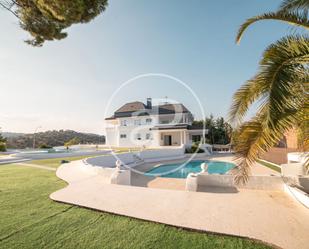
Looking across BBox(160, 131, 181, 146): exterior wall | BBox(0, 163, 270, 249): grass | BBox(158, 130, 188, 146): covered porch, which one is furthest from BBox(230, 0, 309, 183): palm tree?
BBox(160, 131, 181, 146): exterior wall

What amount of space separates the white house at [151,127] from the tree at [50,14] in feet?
91.8

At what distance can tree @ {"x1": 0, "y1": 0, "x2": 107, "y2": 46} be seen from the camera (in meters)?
5.30

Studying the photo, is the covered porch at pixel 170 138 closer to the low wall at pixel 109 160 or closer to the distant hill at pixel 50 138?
the low wall at pixel 109 160

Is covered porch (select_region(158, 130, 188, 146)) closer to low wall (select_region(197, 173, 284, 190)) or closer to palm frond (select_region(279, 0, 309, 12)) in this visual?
low wall (select_region(197, 173, 284, 190))

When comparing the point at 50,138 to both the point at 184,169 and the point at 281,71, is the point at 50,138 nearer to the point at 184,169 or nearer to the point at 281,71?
the point at 184,169

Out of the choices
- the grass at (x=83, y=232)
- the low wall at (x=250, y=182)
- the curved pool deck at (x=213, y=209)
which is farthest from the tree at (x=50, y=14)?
the low wall at (x=250, y=182)

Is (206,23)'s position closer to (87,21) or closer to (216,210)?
(87,21)

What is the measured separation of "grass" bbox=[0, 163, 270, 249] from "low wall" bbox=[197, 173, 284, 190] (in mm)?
5287

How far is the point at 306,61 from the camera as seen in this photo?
4.00m

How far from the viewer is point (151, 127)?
36.8m

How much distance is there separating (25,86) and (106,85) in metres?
8.37

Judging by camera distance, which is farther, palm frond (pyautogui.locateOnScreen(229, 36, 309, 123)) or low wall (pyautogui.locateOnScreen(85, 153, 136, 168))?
low wall (pyautogui.locateOnScreen(85, 153, 136, 168))

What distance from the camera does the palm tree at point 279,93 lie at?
354cm

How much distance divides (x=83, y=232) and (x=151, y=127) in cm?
3230
